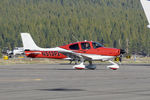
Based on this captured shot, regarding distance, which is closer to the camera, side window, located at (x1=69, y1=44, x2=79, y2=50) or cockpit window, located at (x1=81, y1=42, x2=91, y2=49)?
cockpit window, located at (x1=81, y1=42, x2=91, y2=49)

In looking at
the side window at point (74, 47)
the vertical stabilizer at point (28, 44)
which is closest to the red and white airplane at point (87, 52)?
the side window at point (74, 47)

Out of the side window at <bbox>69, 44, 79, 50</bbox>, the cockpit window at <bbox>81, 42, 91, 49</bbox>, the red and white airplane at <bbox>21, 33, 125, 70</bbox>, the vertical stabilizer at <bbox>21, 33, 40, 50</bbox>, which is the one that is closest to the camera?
the red and white airplane at <bbox>21, 33, 125, 70</bbox>

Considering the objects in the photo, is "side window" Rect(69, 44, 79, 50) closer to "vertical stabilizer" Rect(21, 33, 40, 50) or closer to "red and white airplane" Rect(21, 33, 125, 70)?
"red and white airplane" Rect(21, 33, 125, 70)

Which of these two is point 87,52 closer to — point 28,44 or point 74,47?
point 74,47

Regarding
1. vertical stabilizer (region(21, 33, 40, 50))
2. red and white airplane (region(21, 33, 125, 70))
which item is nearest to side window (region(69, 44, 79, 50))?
red and white airplane (region(21, 33, 125, 70))

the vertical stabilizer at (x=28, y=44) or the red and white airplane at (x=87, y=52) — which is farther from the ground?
→ the vertical stabilizer at (x=28, y=44)

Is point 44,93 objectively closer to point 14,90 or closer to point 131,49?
point 14,90

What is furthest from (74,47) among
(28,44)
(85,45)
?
(28,44)

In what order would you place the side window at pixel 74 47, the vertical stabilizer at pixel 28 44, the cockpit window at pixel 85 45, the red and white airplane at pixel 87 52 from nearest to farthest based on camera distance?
the red and white airplane at pixel 87 52 → the cockpit window at pixel 85 45 → the side window at pixel 74 47 → the vertical stabilizer at pixel 28 44

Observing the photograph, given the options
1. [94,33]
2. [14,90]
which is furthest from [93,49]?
[94,33]

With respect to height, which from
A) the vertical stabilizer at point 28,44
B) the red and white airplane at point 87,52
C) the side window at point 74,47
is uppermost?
the vertical stabilizer at point 28,44

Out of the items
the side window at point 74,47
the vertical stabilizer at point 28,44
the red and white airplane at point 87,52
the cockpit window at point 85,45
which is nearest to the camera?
the red and white airplane at point 87,52

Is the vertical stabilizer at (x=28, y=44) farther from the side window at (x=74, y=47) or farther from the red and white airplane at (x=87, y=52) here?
the side window at (x=74, y=47)

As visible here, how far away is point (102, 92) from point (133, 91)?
1.06 m
